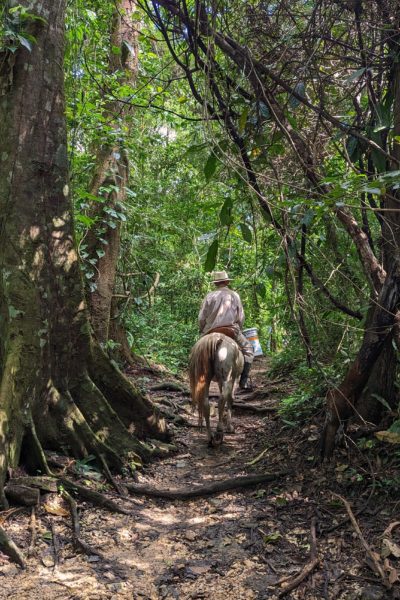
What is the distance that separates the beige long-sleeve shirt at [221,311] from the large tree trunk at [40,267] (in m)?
2.71

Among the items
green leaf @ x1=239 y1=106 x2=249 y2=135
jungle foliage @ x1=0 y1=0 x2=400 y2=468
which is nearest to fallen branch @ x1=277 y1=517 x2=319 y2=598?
jungle foliage @ x1=0 y1=0 x2=400 y2=468

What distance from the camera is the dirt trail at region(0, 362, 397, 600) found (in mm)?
3047

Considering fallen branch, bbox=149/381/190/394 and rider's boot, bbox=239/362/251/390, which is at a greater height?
rider's boot, bbox=239/362/251/390

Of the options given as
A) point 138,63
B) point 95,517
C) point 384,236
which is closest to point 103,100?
point 138,63

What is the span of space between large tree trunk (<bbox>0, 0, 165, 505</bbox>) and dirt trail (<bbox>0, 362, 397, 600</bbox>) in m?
0.79

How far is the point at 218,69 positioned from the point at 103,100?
3767 millimetres

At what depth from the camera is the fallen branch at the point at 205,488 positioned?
4664 millimetres

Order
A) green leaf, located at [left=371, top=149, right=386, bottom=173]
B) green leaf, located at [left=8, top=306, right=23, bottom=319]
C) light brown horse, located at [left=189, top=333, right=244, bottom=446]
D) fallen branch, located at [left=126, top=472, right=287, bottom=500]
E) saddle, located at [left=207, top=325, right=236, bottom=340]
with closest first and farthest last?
green leaf, located at [left=371, top=149, right=386, bottom=173] < green leaf, located at [left=8, top=306, right=23, bottom=319] < fallen branch, located at [left=126, top=472, right=287, bottom=500] < light brown horse, located at [left=189, top=333, right=244, bottom=446] < saddle, located at [left=207, top=325, right=236, bottom=340]

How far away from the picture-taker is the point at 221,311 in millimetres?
7285

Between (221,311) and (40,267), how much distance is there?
3.33 m

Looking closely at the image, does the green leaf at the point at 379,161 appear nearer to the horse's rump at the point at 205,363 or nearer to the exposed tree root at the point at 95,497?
the exposed tree root at the point at 95,497

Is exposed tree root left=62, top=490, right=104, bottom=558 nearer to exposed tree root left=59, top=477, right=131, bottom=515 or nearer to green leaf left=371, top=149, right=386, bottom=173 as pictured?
exposed tree root left=59, top=477, right=131, bottom=515

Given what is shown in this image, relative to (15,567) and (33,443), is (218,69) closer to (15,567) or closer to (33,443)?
(33,443)

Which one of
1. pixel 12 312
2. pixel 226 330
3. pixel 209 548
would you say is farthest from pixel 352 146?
pixel 226 330
